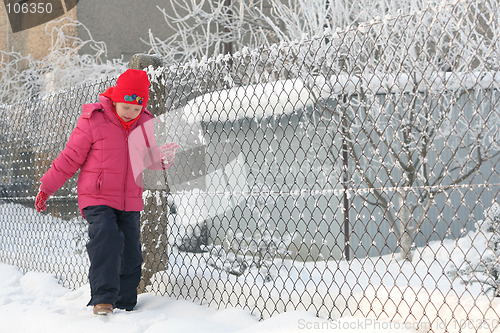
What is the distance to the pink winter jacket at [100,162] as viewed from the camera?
3.28 m

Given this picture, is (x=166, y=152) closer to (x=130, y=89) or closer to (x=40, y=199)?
(x=130, y=89)

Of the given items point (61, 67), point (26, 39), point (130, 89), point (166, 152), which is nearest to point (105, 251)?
point (166, 152)

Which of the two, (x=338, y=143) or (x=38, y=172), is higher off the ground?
(x=338, y=143)

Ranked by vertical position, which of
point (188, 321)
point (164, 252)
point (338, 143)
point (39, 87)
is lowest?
point (188, 321)

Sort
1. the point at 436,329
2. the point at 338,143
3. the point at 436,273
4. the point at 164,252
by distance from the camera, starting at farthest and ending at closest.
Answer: the point at 338,143, the point at 436,273, the point at 164,252, the point at 436,329

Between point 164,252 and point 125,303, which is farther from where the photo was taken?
point 164,252

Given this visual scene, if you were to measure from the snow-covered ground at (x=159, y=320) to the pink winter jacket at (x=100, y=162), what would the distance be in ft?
2.16

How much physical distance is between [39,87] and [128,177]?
8.66 m

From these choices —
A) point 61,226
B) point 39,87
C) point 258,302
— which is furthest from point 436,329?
point 39,87

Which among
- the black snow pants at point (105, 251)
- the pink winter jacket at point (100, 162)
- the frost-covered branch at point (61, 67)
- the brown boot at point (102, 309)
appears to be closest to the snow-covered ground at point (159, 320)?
the brown boot at point (102, 309)

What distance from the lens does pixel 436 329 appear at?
270 centimetres

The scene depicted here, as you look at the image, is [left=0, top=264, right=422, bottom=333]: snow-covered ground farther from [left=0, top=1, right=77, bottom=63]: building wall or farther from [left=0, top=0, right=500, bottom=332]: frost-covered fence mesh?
[left=0, top=1, right=77, bottom=63]: building wall

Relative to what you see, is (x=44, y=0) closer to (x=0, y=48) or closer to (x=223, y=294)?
(x=0, y=48)

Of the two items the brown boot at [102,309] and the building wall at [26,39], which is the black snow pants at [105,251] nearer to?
the brown boot at [102,309]
